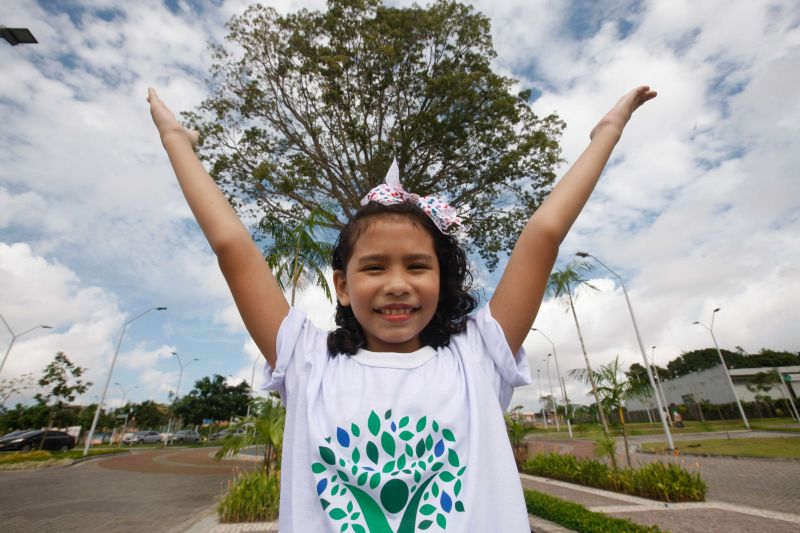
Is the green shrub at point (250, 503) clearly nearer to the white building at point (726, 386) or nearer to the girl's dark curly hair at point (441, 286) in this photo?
the girl's dark curly hair at point (441, 286)

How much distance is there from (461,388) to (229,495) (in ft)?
27.3

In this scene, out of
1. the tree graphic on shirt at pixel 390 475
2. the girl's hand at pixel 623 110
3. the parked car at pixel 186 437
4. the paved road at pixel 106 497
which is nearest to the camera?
the tree graphic on shirt at pixel 390 475

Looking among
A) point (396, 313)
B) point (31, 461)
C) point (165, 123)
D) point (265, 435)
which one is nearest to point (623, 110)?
point (396, 313)

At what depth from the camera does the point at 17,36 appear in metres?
6.25

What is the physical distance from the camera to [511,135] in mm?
10000

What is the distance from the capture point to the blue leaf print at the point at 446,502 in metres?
1.03

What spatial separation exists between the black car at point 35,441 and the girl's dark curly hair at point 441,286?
32881 mm

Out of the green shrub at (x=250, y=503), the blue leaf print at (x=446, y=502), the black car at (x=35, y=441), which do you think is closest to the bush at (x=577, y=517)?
the green shrub at (x=250, y=503)

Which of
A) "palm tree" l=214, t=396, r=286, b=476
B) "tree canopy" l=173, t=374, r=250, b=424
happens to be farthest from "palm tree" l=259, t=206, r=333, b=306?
"tree canopy" l=173, t=374, r=250, b=424

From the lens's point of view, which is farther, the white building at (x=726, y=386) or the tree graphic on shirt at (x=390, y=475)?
the white building at (x=726, y=386)

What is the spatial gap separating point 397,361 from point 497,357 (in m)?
0.32

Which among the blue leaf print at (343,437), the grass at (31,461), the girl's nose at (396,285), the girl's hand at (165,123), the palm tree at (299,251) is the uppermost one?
the palm tree at (299,251)

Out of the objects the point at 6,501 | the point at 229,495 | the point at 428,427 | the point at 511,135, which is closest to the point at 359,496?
the point at 428,427

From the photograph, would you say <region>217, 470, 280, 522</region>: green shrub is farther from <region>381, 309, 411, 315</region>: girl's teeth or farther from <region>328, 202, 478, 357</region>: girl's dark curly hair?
<region>381, 309, 411, 315</region>: girl's teeth
